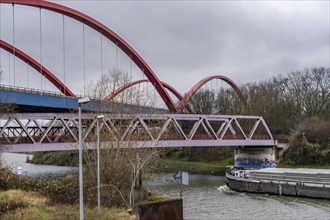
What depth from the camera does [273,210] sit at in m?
36.8

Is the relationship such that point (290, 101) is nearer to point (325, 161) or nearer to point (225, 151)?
point (225, 151)

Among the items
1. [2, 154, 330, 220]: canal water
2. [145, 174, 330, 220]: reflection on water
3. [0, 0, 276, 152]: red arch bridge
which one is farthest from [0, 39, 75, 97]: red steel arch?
[145, 174, 330, 220]: reflection on water

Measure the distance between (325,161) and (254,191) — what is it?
17817 millimetres

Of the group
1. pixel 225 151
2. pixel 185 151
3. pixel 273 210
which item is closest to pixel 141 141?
pixel 273 210

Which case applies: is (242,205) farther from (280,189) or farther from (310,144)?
(310,144)

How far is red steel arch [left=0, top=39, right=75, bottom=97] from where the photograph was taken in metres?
62.3

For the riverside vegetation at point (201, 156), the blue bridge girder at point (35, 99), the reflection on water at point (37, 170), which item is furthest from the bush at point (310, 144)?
the reflection on water at point (37, 170)

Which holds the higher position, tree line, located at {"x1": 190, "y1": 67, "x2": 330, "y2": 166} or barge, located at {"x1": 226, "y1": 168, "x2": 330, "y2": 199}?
tree line, located at {"x1": 190, "y1": 67, "x2": 330, "y2": 166}

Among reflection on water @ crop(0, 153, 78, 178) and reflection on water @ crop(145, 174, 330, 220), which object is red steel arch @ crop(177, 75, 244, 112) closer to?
reflection on water @ crop(0, 153, 78, 178)

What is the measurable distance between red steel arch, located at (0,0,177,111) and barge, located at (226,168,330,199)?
26255 mm

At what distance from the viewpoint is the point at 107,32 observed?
6334 centimetres

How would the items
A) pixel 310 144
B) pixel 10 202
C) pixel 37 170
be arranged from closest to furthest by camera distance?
pixel 10 202
pixel 310 144
pixel 37 170

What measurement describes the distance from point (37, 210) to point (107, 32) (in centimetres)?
4597

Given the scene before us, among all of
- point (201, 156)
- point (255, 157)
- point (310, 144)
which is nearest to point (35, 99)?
point (310, 144)
